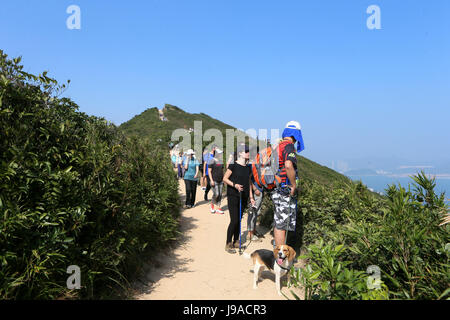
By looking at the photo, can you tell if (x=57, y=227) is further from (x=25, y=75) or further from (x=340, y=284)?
(x=340, y=284)

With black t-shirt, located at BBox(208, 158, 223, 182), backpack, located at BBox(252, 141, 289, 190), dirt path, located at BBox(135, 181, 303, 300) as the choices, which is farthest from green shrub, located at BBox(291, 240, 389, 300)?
black t-shirt, located at BBox(208, 158, 223, 182)

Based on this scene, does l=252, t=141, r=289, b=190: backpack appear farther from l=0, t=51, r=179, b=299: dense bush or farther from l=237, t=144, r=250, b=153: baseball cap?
l=0, t=51, r=179, b=299: dense bush

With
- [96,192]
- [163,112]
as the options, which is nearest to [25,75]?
[96,192]

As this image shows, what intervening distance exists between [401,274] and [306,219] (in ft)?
10.5

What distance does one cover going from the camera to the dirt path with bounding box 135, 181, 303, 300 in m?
3.79

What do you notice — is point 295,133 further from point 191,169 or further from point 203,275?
point 191,169

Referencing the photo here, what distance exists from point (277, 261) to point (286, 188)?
1119 mm

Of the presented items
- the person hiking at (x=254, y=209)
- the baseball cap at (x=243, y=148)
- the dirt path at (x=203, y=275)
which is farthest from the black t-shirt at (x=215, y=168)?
the baseball cap at (x=243, y=148)

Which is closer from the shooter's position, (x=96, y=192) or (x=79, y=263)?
(x=79, y=263)

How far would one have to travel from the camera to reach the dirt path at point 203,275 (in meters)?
3.79

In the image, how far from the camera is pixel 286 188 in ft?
13.5

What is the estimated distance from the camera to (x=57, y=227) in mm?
2734

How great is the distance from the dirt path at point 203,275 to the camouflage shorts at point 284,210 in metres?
0.98

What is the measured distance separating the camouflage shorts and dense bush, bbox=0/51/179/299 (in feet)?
7.22
